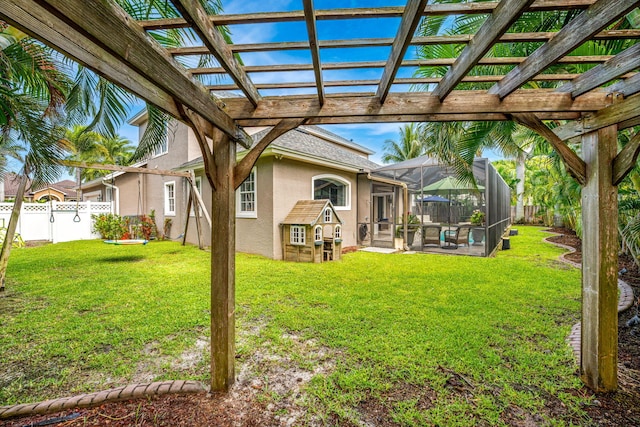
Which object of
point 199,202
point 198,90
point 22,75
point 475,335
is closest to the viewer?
point 198,90

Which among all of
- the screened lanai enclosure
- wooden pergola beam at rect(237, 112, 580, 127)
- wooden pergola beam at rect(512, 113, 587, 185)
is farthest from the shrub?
wooden pergola beam at rect(512, 113, 587, 185)

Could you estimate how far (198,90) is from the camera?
2084 millimetres

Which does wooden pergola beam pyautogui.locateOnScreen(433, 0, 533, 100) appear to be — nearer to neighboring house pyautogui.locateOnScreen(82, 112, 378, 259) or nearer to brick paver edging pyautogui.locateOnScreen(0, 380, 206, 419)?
brick paver edging pyautogui.locateOnScreen(0, 380, 206, 419)

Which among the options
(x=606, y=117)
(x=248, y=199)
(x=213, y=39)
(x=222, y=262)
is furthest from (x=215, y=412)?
(x=248, y=199)

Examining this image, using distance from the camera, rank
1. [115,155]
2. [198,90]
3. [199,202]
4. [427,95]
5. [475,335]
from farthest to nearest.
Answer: [115,155] → [199,202] → [475,335] → [427,95] → [198,90]

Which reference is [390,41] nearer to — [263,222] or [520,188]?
[263,222]

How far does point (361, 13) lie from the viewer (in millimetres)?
1726

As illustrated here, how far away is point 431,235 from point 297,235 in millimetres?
5444

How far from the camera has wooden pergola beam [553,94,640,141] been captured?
2309 mm

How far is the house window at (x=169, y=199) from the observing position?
13641mm

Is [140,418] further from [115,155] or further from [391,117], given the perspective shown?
[115,155]

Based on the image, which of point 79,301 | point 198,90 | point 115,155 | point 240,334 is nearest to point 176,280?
point 79,301

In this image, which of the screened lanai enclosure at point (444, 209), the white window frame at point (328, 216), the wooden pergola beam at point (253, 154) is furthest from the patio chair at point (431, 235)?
the wooden pergola beam at point (253, 154)

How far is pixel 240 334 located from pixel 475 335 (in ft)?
10.4
